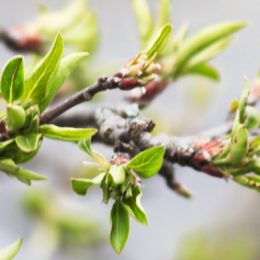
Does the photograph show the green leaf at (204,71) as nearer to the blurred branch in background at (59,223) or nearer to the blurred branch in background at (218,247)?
the blurred branch in background at (59,223)

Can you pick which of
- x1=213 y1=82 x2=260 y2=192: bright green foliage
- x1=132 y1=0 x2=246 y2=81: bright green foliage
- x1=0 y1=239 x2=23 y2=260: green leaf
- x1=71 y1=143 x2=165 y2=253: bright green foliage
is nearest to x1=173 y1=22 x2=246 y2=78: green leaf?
x1=132 y1=0 x2=246 y2=81: bright green foliage

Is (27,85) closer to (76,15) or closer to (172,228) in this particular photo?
(76,15)

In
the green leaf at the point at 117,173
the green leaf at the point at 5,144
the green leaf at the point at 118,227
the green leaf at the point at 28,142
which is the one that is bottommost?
the green leaf at the point at 118,227

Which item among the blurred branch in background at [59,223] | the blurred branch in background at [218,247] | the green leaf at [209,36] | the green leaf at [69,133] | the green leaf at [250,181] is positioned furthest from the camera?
the blurred branch in background at [218,247]

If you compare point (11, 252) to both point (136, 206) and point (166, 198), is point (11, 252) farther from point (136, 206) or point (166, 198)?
point (166, 198)

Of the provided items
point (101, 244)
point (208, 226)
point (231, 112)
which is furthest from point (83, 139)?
point (208, 226)

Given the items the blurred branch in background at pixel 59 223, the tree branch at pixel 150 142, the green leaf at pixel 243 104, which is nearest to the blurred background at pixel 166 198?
the blurred branch in background at pixel 59 223
